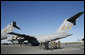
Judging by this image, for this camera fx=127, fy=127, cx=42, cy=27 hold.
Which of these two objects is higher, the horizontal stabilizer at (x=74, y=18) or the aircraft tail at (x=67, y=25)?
the horizontal stabilizer at (x=74, y=18)

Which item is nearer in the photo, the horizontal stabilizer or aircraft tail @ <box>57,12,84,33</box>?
the horizontal stabilizer

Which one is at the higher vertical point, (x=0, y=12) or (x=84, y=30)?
(x=0, y=12)

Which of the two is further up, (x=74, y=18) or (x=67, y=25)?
(x=74, y=18)

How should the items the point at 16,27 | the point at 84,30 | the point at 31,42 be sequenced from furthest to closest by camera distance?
the point at 31,42, the point at 16,27, the point at 84,30

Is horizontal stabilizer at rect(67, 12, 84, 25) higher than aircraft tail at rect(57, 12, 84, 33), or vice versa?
horizontal stabilizer at rect(67, 12, 84, 25)

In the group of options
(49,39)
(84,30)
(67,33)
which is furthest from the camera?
(49,39)

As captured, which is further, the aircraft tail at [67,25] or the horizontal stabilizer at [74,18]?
the aircraft tail at [67,25]

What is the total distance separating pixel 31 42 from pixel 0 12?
→ 915cm

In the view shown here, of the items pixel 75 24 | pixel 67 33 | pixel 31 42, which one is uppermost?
pixel 75 24

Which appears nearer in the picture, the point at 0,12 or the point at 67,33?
the point at 0,12

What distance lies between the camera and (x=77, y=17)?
54.7 ft

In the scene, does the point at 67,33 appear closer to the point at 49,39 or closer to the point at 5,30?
the point at 49,39

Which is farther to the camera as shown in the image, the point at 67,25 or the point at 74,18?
the point at 67,25

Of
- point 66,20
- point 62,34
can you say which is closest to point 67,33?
point 62,34
